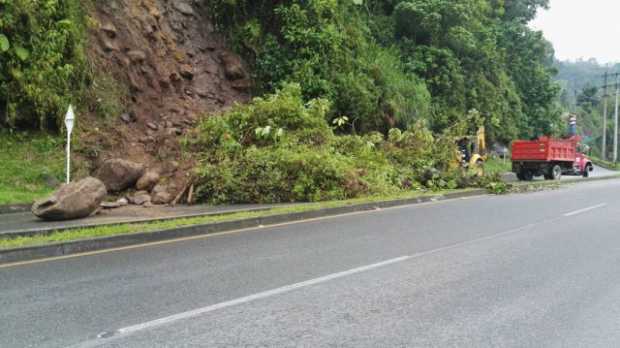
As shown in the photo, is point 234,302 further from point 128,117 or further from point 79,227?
point 128,117

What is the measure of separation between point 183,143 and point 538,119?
34.9m

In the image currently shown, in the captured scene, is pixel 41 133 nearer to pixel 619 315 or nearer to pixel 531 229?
pixel 531 229

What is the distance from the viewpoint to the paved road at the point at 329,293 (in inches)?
169

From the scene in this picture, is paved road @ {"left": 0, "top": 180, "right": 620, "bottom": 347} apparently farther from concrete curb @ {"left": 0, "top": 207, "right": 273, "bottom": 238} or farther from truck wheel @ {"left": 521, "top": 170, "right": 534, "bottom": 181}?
truck wheel @ {"left": 521, "top": 170, "right": 534, "bottom": 181}

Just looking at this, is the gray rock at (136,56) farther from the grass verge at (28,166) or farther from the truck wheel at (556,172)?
the truck wheel at (556,172)

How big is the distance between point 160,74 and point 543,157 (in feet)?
63.9

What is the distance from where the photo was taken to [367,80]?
24.5 meters

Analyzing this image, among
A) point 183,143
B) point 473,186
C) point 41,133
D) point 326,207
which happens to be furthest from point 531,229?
point 41,133

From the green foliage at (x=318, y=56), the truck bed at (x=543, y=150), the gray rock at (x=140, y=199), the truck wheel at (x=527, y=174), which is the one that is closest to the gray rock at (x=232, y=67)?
the green foliage at (x=318, y=56)

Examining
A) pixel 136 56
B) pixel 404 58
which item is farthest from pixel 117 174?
pixel 404 58

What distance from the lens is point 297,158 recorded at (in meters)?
14.7

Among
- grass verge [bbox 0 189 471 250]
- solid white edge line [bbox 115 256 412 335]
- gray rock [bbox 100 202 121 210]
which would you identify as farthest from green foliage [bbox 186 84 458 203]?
solid white edge line [bbox 115 256 412 335]

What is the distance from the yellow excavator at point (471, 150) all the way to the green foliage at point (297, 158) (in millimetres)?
898

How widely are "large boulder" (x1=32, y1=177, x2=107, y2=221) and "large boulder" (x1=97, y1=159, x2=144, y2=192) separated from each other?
2947 millimetres
